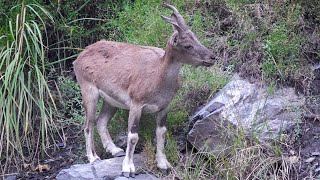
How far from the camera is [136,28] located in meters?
10.6

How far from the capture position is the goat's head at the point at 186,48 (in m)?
7.92

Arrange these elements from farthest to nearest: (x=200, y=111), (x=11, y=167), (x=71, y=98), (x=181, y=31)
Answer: (x=71, y=98)
(x=11, y=167)
(x=200, y=111)
(x=181, y=31)

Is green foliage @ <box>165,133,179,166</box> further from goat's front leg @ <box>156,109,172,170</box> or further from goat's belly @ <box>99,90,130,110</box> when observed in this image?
goat's belly @ <box>99,90,130,110</box>

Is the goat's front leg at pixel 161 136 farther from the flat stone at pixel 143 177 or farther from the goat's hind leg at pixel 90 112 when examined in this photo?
the goat's hind leg at pixel 90 112

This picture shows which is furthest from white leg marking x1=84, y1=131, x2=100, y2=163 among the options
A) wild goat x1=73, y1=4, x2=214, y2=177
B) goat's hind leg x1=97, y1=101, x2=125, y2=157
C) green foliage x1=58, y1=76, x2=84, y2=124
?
green foliage x1=58, y1=76, x2=84, y2=124

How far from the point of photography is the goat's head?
792 cm

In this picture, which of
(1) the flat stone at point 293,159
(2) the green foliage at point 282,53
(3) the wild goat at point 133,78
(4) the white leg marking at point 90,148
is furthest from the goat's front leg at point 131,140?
(2) the green foliage at point 282,53

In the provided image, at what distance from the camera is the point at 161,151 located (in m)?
8.34

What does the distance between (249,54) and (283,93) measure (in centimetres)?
89

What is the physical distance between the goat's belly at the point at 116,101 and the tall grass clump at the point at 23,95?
91 centimetres

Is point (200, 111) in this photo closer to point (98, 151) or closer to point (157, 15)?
point (98, 151)

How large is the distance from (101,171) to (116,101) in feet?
2.64

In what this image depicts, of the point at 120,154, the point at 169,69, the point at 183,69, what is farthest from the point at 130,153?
the point at 183,69

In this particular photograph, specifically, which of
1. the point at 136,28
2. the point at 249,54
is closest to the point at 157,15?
the point at 136,28
